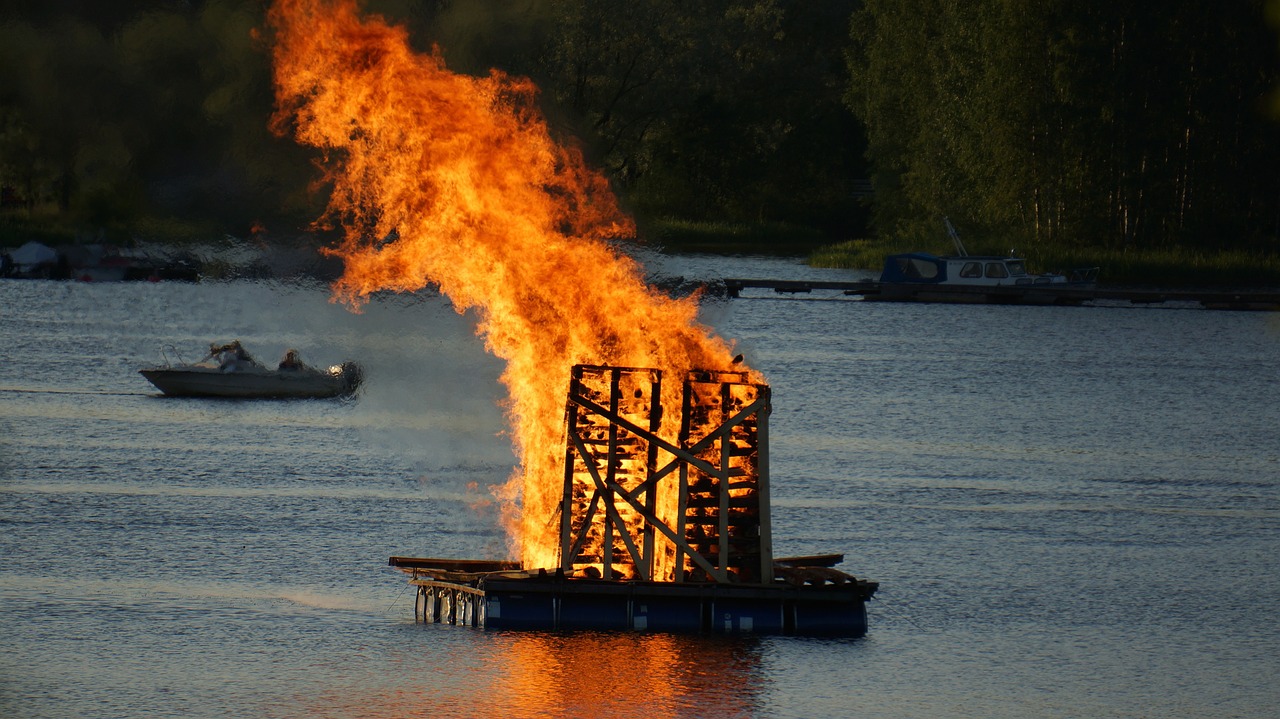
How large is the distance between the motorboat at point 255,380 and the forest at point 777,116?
6.17m

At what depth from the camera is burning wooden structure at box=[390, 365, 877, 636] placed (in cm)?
3142

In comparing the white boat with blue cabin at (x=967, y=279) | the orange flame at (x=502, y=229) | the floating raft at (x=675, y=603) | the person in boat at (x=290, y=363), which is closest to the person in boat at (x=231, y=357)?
the person in boat at (x=290, y=363)

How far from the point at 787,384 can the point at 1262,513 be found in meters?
26.9

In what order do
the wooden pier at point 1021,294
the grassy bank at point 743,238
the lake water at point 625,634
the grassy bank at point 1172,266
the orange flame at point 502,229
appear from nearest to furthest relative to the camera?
the lake water at point 625,634 < the orange flame at point 502,229 < the wooden pier at point 1021,294 < the grassy bank at point 1172,266 < the grassy bank at point 743,238

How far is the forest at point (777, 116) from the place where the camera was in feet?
177

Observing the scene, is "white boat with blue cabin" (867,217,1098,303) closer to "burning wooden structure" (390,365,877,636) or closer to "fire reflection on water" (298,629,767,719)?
"burning wooden structure" (390,365,877,636)

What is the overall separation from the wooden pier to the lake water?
1869cm

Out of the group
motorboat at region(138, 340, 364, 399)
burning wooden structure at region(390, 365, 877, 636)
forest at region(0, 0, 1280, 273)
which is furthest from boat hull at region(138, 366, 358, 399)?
burning wooden structure at region(390, 365, 877, 636)

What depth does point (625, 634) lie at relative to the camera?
31.7m

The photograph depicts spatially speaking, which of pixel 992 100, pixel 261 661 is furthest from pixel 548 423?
pixel 992 100

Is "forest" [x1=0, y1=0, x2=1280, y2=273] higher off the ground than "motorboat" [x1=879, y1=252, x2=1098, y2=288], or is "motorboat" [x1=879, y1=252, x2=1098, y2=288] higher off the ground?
"forest" [x1=0, y1=0, x2=1280, y2=273]

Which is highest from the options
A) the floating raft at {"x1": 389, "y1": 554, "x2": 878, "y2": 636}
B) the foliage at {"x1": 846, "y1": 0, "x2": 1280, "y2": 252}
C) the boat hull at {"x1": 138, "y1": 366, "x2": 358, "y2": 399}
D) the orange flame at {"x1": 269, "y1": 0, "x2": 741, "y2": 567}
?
the foliage at {"x1": 846, "y1": 0, "x2": 1280, "y2": 252}

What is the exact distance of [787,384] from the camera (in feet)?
240

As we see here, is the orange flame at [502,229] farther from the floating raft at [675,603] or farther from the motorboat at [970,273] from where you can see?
the motorboat at [970,273]
